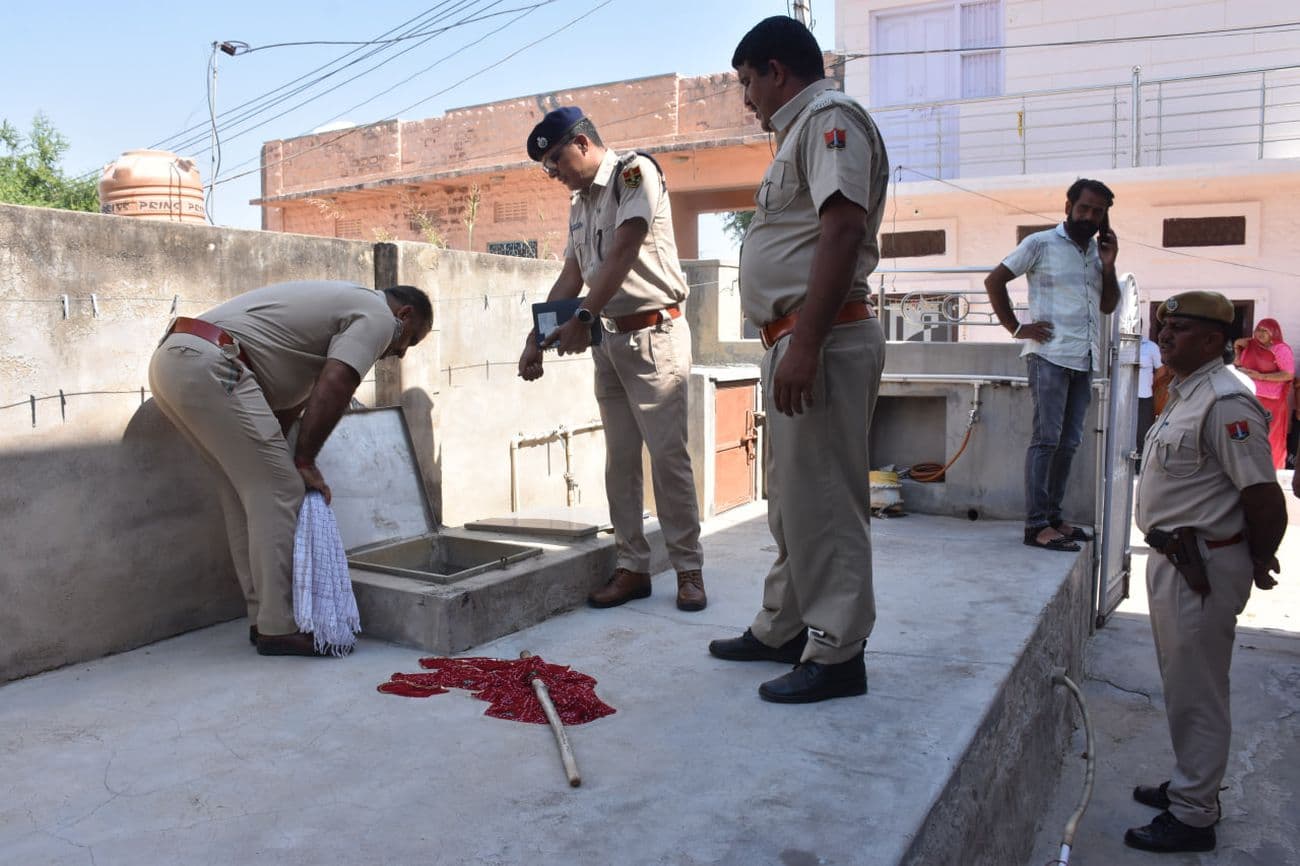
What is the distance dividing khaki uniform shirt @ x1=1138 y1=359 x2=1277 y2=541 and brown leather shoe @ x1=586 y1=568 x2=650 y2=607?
1891 millimetres

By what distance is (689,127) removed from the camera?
49.8ft

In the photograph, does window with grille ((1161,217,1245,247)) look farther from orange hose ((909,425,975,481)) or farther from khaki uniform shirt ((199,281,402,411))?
khaki uniform shirt ((199,281,402,411))

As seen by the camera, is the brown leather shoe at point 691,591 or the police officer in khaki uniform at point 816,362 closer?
the police officer in khaki uniform at point 816,362

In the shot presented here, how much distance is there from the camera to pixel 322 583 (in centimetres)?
350

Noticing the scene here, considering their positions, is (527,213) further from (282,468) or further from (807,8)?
(282,468)

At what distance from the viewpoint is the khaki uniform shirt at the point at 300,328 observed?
140 inches

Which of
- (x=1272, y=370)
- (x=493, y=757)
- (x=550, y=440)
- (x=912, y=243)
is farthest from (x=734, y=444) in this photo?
(x=912, y=243)

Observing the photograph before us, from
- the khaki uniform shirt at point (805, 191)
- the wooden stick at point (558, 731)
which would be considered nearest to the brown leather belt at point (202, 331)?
the wooden stick at point (558, 731)

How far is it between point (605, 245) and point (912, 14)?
1139 centimetres

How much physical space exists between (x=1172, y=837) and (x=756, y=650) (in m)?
1.62

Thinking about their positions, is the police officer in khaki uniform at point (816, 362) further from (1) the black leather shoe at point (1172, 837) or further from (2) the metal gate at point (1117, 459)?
(2) the metal gate at point (1117, 459)

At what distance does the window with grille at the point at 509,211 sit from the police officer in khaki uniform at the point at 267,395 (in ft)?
44.3

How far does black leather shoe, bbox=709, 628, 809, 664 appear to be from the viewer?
3391 mm

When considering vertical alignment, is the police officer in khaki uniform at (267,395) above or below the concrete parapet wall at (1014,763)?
above
